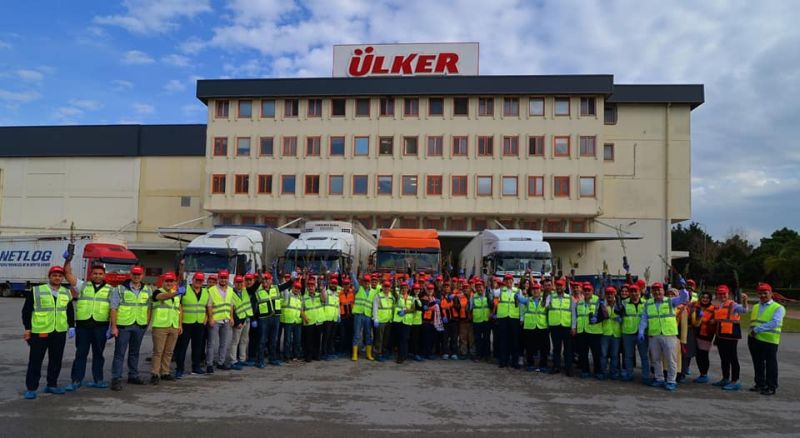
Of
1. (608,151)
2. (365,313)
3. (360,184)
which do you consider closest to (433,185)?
(360,184)

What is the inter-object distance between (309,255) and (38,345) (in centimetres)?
1410

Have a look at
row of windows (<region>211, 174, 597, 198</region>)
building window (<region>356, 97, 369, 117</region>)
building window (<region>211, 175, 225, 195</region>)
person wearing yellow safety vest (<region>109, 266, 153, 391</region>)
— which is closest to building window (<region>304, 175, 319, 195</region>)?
row of windows (<region>211, 174, 597, 198</region>)

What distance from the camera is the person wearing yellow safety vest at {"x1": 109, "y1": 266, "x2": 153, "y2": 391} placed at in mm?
9602

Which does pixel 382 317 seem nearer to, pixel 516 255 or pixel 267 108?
pixel 516 255

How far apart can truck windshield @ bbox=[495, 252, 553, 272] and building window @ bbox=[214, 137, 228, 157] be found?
29.0 meters

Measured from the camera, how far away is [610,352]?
11.8 metres

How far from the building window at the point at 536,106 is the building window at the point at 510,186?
497 cm

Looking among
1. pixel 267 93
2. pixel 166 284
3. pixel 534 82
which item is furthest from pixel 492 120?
pixel 166 284

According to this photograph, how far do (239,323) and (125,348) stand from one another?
246 cm

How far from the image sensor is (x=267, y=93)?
1747 inches

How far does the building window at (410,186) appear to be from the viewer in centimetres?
4300

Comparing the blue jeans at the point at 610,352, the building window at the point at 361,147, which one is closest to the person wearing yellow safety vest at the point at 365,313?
the blue jeans at the point at 610,352

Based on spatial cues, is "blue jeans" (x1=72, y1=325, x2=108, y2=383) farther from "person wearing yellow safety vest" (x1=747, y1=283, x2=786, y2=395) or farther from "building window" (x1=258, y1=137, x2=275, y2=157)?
"building window" (x1=258, y1=137, x2=275, y2=157)

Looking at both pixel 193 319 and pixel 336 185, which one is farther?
pixel 336 185
